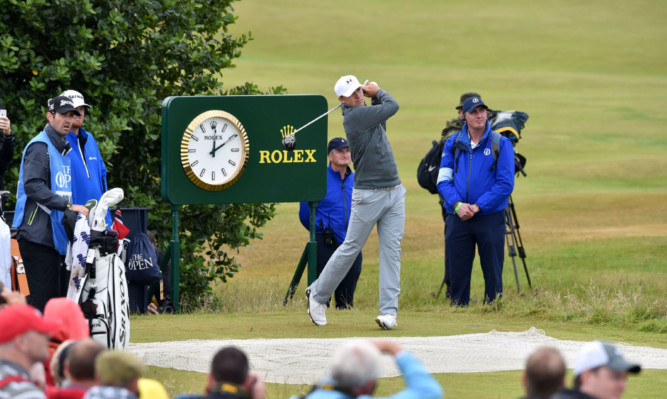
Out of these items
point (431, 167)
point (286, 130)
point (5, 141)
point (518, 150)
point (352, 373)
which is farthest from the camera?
point (518, 150)

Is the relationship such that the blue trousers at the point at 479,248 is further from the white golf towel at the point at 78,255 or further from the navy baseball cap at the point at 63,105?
the white golf towel at the point at 78,255

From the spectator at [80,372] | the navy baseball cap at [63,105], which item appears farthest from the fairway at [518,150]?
the spectator at [80,372]

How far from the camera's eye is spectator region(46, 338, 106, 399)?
188 inches

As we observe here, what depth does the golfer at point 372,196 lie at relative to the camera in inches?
389

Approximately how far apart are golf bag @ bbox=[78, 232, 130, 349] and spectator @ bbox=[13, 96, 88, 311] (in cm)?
71

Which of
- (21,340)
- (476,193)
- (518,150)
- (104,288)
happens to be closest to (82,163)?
(104,288)

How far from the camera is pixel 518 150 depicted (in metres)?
38.2

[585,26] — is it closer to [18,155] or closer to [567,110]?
[567,110]

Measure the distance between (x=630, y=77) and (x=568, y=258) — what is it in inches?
1572

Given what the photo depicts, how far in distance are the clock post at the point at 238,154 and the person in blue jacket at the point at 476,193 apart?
5.15 ft

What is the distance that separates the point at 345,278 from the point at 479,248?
1.67 m

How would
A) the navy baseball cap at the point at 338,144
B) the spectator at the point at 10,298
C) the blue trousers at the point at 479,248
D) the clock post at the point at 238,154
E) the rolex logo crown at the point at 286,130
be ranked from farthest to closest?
the navy baseball cap at the point at 338,144
the rolex logo crown at the point at 286,130
the clock post at the point at 238,154
the blue trousers at the point at 479,248
the spectator at the point at 10,298

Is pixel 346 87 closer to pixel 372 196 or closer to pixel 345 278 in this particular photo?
pixel 372 196

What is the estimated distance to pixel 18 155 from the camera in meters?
12.5
